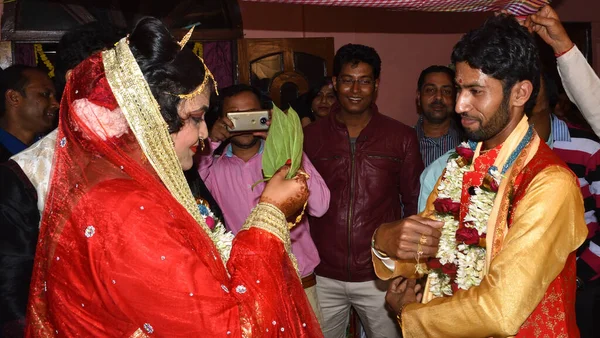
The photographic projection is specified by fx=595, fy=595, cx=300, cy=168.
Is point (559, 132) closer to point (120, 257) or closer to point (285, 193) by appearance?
point (285, 193)

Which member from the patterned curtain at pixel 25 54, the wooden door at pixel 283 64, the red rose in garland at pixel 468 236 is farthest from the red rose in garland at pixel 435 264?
the patterned curtain at pixel 25 54

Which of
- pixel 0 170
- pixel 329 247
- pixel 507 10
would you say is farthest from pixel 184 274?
pixel 329 247

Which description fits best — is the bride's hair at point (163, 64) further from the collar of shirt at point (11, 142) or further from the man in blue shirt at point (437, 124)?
the man in blue shirt at point (437, 124)

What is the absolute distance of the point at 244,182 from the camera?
364 centimetres

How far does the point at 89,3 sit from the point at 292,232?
3968mm

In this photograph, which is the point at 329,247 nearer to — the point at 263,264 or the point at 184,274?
the point at 263,264

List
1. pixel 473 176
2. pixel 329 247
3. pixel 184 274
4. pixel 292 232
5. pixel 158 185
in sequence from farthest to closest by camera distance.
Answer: pixel 329 247
pixel 292 232
pixel 473 176
pixel 158 185
pixel 184 274

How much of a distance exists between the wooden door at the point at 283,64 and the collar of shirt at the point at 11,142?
3426 millimetres

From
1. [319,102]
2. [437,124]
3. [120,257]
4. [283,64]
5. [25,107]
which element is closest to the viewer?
[120,257]

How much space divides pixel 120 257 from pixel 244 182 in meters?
2.01

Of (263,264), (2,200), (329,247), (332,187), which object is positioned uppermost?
(2,200)

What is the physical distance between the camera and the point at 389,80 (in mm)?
7684

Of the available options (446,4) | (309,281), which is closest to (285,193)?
(446,4)

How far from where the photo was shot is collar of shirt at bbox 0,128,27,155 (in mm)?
3486
